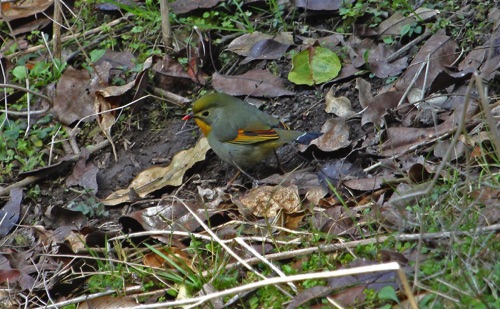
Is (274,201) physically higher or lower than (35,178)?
higher

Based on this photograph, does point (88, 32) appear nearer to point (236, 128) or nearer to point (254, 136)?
point (236, 128)

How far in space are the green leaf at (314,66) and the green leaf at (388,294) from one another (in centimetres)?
295

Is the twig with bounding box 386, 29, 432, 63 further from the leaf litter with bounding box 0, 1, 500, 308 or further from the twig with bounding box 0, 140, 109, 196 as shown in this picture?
the twig with bounding box 0, 140, 109, 196

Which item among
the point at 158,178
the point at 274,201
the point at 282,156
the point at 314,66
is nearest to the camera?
the point at 274,201

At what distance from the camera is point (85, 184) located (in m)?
6.27

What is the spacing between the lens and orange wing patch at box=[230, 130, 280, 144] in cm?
607

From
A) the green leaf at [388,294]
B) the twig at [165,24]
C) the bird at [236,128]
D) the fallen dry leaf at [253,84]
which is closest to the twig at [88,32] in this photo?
the twig at [165,24]

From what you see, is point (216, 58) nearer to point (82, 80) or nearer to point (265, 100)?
point (265, 100)

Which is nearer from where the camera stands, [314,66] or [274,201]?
[274,201]

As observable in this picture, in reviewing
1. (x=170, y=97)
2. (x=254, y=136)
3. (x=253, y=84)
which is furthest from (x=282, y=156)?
(x=170, y=97)

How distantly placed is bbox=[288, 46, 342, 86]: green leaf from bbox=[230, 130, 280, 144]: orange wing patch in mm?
648

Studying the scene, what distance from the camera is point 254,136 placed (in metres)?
6.18

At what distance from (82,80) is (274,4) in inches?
72.4

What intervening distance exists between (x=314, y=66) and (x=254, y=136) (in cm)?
86
